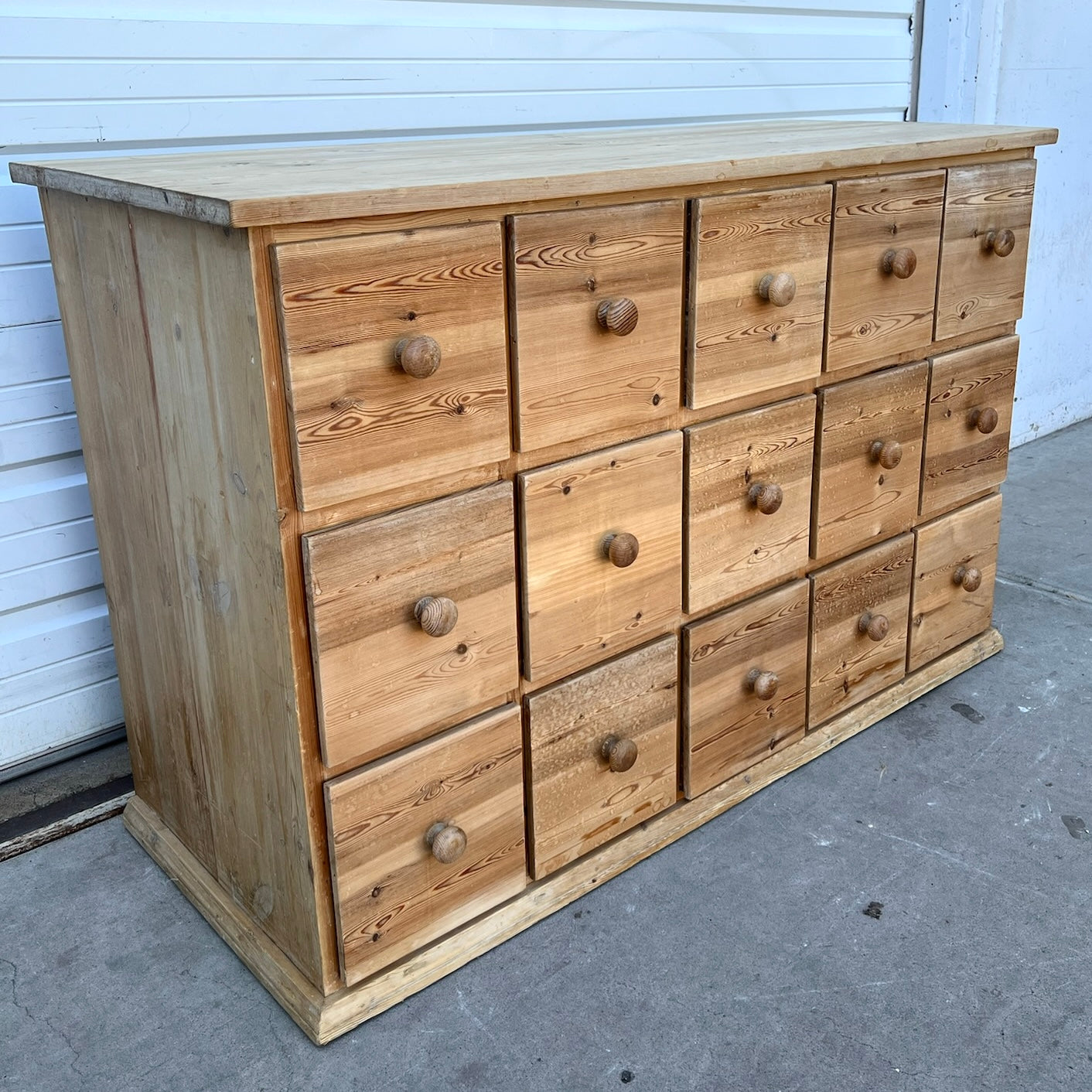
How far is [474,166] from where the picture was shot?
1.63 metres

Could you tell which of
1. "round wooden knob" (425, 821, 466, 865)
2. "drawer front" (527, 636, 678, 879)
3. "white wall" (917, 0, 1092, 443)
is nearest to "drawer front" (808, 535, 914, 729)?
"drawer front" (527, 636, 678, 879)

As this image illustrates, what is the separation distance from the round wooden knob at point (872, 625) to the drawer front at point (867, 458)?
0.50ft

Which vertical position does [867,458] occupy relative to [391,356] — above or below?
below

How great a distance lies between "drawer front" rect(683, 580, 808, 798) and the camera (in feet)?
6.52

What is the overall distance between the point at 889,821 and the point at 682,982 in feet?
1.90

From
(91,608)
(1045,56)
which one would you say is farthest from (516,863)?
(1045,56)

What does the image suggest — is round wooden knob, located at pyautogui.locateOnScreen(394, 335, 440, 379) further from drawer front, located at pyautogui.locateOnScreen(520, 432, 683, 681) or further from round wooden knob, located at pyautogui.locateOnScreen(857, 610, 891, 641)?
round wooden knob, located at pyautogui.locateOnScreen(857, 610, 891, 641)

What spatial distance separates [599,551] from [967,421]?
3.37ft

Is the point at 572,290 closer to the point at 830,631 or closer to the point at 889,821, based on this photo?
the point at 830,631

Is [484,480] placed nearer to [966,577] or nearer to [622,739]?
[622,739]

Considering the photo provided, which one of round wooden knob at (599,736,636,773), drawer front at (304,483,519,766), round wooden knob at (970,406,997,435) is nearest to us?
drawer front at (304,483,519,766)

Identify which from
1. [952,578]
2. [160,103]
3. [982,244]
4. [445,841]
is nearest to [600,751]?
[445,841]

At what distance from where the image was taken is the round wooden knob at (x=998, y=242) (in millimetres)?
2219

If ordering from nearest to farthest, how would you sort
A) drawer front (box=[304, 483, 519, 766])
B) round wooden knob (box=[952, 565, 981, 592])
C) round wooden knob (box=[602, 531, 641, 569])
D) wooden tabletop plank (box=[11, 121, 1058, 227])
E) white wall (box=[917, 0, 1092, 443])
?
wooden tabletop plank (box=[11, 121, 1058, 227]), drawer front (box=[304, 483, 519, 766]), round wooden knob (box=[602, 531, 641, 569]), round wooden knob (box=[952, 565, 981, 592]), white wall (box=[917, 0, 1092, 443])
